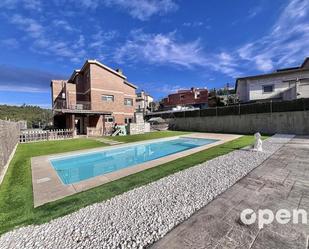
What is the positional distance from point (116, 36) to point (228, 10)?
1352 cm

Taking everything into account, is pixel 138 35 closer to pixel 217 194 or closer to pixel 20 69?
pixel 217 194

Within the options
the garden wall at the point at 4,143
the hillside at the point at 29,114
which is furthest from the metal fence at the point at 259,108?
the hillside at the point at 29,114

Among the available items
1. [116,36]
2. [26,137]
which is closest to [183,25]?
[116,36]

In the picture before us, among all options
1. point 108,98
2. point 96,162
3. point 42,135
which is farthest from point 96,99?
point 96,162

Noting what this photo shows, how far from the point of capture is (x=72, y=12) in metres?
14.5

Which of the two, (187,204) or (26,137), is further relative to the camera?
(26,137)

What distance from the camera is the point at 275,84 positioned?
23438 millimetres

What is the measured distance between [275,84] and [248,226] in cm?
2587

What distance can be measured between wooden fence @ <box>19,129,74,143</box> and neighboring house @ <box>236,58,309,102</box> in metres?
23.6

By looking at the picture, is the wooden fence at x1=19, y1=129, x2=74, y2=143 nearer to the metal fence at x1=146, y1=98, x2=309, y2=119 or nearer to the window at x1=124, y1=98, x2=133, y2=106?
the window at x1=124, y1=98, x2=133, y2=106

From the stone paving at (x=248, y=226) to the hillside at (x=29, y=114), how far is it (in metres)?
40.3

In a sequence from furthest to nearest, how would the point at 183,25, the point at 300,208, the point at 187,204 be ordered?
the point at 183,25 < the point at 187,204 < the point at 300,208

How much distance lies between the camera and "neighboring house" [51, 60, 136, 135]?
2250 centimetres

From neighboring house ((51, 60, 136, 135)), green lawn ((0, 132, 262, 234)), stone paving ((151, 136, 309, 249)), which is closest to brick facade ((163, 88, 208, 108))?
neighboring house ((51, 60, 136, 135))
